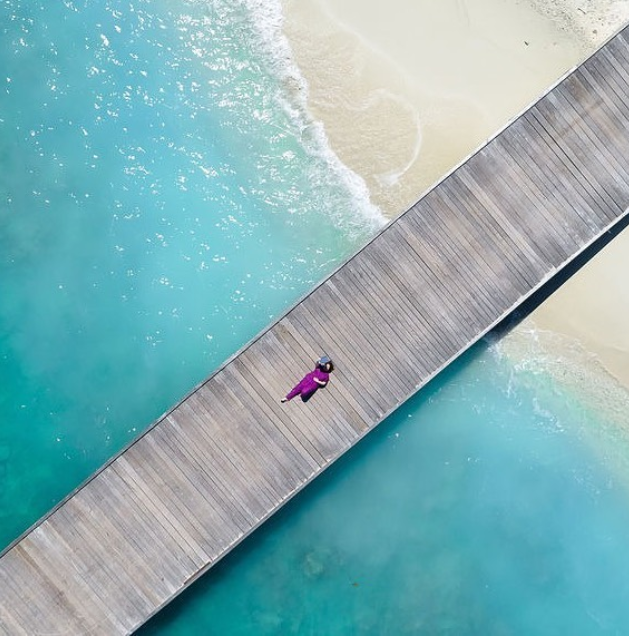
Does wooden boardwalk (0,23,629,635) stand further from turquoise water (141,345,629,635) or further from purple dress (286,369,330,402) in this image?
turquoise water (141,345,629,635)

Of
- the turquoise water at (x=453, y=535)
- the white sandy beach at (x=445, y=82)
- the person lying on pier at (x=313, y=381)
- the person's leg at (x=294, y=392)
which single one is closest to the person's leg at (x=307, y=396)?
the person lying on pier at (x=313, y=381)

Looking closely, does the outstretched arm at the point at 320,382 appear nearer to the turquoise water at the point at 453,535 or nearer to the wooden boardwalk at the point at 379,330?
the wooden boardwalk at the point at 379,330

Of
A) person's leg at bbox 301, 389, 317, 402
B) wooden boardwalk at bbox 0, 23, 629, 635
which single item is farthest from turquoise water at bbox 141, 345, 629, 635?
person's leg at bbox 301, 389, 317, 402

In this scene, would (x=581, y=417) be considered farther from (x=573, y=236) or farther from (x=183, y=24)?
(x=183, y=24)

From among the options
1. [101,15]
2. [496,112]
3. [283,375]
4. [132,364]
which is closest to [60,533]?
[132,364]

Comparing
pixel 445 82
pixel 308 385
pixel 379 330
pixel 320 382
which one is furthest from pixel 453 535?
pixel 445 82

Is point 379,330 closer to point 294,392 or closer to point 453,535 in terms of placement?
point 294,392

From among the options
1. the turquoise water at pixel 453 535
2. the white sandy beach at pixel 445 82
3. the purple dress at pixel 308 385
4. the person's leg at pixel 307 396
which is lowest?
the turquoise water at pixel 453 535
